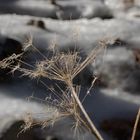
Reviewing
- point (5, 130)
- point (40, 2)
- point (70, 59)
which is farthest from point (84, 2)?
point (70, 59)

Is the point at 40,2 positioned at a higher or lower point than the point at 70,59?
lower

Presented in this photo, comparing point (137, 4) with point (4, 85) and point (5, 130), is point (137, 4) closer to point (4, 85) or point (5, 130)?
point (4, 85)

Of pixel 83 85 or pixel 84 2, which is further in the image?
pixel 84 2

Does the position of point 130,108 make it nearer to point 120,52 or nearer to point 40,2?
point 120,52

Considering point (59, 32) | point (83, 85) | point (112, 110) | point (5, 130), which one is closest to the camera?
point (5, 130)

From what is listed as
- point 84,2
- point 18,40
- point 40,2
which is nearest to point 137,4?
point 84,2

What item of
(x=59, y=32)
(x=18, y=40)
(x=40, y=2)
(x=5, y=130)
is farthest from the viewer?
(x=40, y=2)

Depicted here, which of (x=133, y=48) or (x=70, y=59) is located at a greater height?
(x=70, y=59)

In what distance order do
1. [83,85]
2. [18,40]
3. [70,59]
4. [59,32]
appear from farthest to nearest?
[59,32], [18,40], [83,85], [70,59]

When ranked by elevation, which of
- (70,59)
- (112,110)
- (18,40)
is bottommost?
(112,110)
